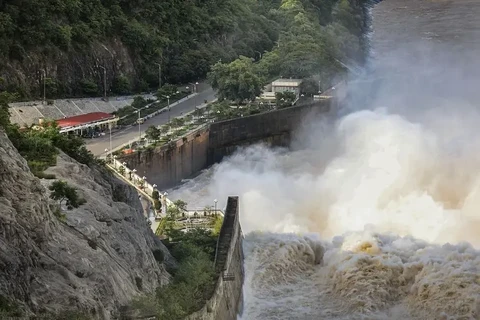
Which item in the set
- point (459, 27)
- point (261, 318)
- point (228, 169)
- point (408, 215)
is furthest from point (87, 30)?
point (459, 27)

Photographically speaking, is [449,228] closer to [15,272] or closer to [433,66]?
[15,272]

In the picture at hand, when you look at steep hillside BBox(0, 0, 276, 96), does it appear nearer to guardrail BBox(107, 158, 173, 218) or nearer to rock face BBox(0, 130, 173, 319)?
guardrail BBox(107, 158, 173, 218)

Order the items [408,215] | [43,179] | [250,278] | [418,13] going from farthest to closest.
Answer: [418,13] → [408,215] → [250,278] → [43,179]

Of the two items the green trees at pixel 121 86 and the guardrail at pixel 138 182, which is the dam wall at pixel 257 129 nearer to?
the green trees at pixel 121 86

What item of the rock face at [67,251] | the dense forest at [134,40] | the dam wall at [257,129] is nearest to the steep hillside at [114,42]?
the dense forest at [134,40]

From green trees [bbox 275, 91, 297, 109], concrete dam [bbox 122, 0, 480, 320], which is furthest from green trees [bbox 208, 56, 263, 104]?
concrete dam [bbox 122, 0, 480, 320]
